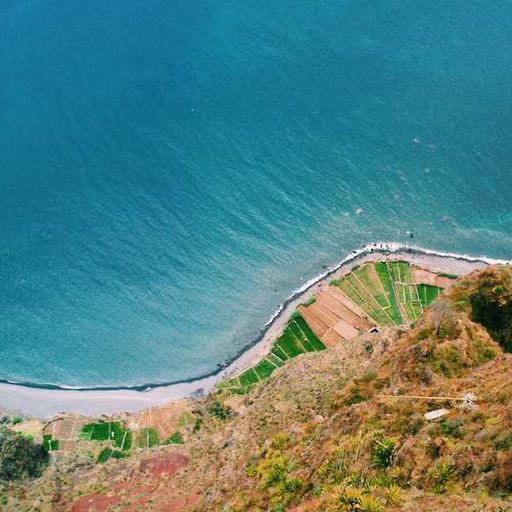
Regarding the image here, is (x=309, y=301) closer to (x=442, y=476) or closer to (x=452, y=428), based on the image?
(x=452, y=428)

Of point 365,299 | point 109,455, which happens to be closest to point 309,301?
point 365,299

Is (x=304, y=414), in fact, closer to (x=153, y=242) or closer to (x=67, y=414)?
(x=67, y=414)

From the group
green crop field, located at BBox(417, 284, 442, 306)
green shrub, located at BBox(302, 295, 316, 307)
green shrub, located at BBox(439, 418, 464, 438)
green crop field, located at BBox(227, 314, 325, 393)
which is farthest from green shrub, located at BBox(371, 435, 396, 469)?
green crop field, located at BBox(417, 284, 442, 306)

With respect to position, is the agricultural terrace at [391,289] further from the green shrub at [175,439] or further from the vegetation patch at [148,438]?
the vegetation patch at [148,438]

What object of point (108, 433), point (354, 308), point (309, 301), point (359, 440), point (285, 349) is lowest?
point (359, 440)

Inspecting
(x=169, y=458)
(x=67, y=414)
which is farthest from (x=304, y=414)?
(x=67, y=414)

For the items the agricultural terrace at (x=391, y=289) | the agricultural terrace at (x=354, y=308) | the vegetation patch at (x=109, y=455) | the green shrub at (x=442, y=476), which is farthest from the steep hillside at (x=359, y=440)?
the agricultural terrace at (x=391, y=289)
